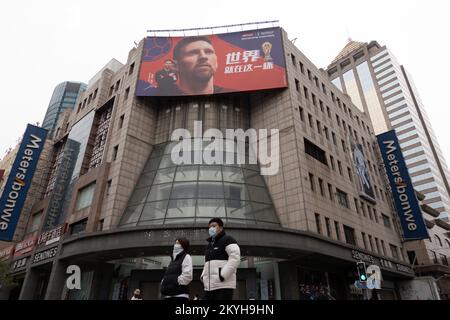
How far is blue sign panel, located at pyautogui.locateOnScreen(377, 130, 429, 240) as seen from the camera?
36594 mm

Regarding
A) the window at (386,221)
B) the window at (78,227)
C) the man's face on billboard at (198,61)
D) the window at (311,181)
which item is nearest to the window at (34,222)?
the window at (78,227)

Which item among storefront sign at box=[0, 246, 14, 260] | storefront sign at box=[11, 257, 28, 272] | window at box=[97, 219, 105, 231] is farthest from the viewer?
storefront sign at box=[0, 246, 14, 260]

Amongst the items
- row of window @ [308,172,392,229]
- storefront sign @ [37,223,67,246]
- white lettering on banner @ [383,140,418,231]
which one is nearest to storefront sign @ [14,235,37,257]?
storefront sign @ [37,223,67,246]

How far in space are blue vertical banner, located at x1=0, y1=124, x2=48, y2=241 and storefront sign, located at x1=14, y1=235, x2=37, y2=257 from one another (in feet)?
4.72

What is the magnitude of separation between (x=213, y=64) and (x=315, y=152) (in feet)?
46.1

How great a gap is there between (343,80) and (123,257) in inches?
4010

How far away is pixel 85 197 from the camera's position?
28.7m

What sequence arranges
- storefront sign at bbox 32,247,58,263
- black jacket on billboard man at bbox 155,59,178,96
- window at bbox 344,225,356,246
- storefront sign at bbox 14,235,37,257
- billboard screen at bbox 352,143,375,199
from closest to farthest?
storefront sign at bbox 32,247,58,263 < window at bbox 344,225,356,246 < storefront sign at bbox 14,235,37,257 < black jacket on billboard man at bbox 155,59,178,96 < billboard screen at bbox 352,143,375,199

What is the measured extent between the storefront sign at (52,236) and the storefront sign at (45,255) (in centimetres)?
94

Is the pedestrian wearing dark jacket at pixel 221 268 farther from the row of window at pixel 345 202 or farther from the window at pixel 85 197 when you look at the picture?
the window at pixel 85 197

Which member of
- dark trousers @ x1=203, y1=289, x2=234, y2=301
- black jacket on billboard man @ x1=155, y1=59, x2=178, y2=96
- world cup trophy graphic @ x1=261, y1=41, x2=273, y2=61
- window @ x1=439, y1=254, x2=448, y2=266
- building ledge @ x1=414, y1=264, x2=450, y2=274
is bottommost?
dark trousers @ x1=203, y1=289, x2=234, y2=301

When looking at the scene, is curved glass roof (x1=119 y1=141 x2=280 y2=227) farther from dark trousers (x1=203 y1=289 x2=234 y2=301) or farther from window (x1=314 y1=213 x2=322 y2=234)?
dark trousers (x1=203 y1=289 x2=234 y2=301)
